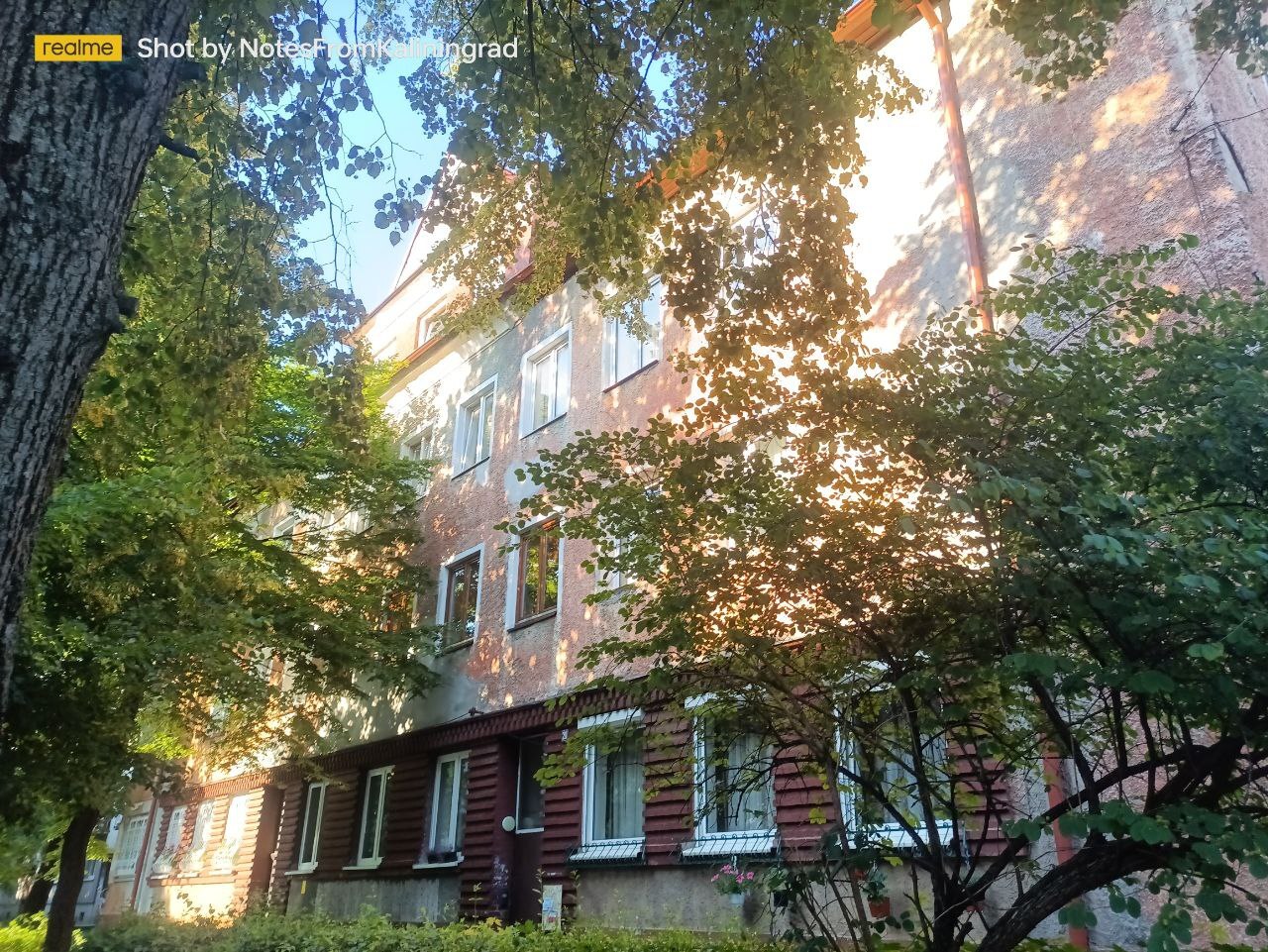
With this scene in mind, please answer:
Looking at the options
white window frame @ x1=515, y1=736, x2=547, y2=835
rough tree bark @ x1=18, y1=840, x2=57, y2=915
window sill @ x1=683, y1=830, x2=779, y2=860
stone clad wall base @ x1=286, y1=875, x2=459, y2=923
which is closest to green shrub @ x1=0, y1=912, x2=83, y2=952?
rough tree bark @ x1=18, y1=840, x2=57, y2=915

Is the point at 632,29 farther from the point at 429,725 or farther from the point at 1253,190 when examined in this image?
the point at 429,725

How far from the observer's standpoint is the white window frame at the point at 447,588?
16094mm

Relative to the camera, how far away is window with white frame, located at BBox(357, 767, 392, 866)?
1659 centimetres

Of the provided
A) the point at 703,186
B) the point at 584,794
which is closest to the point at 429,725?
the point at 584,794

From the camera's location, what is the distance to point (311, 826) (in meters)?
19.2

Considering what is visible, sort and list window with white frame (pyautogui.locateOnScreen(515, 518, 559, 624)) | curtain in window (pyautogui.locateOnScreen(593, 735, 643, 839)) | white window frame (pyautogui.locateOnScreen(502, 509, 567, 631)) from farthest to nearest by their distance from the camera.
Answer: window with white frame (pyautogui.locateOnScreen(515, 518, 559, 624))
white window frame (pyautogui.locateOnScreen(502, 509, 567, 631))
curtain in window (pyautogui.locateOnScreen(593, 735, 643, 839))

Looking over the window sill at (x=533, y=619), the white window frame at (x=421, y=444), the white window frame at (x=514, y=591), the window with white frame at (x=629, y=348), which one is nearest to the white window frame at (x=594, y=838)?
the window sill at (x=533, y=619)

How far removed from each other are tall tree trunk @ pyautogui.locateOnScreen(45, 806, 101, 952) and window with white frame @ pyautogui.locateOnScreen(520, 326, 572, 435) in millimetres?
8465

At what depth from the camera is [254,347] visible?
24.2 feet

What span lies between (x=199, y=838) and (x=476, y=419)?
13.1m

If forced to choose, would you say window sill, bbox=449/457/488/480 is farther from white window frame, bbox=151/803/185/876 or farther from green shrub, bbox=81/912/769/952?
white window frame, bbox=151/803/185/876

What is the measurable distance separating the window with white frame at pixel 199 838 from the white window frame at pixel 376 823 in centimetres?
796

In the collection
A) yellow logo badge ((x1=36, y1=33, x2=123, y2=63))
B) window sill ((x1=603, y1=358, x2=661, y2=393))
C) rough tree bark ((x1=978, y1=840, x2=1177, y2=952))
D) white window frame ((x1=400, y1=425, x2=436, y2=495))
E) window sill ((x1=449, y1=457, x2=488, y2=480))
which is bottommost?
rough tree bark ((x1=978, y1=840, x2=1177, y2=952))

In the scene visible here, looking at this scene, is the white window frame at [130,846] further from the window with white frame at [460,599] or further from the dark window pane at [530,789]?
the dark window pane at [530,789]
